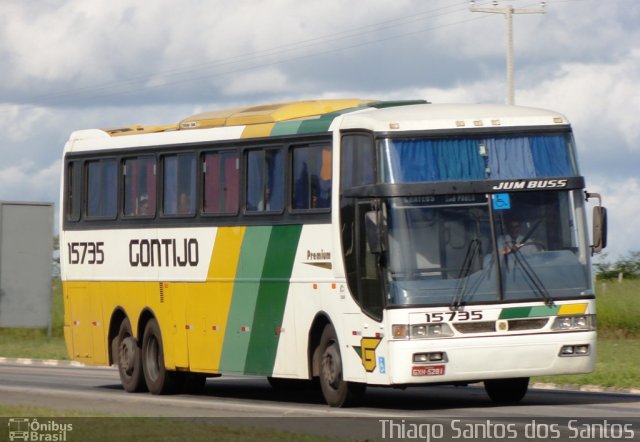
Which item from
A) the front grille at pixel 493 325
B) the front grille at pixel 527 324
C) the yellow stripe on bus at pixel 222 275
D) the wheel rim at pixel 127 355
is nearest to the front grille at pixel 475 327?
the front grille at pixel 493 325

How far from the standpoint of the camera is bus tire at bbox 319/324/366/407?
69.5ft

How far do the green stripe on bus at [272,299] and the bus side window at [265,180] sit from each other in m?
0.41

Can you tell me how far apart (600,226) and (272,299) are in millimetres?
4752

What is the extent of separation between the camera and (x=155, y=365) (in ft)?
85.9

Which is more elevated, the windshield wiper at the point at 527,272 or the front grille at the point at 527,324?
the windshield wiper at the point at 527,272

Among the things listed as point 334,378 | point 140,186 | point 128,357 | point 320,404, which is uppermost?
point 140,186

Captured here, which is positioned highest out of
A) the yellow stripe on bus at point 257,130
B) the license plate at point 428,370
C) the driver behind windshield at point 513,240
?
the yellow stripe on bus at point 257,130

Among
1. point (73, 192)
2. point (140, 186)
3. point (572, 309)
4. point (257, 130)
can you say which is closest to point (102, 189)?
point (73, 192)

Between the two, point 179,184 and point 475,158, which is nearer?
point 475,158

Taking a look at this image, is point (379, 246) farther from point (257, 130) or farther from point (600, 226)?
point (257, 130)

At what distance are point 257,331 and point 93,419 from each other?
18.2 ft

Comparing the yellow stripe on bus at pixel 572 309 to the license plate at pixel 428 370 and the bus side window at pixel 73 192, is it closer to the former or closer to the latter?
the license plate at pixel 428 370

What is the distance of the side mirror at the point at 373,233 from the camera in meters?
20.2

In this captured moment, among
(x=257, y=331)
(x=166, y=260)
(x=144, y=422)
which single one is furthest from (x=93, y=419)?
(x=166, y=260)
